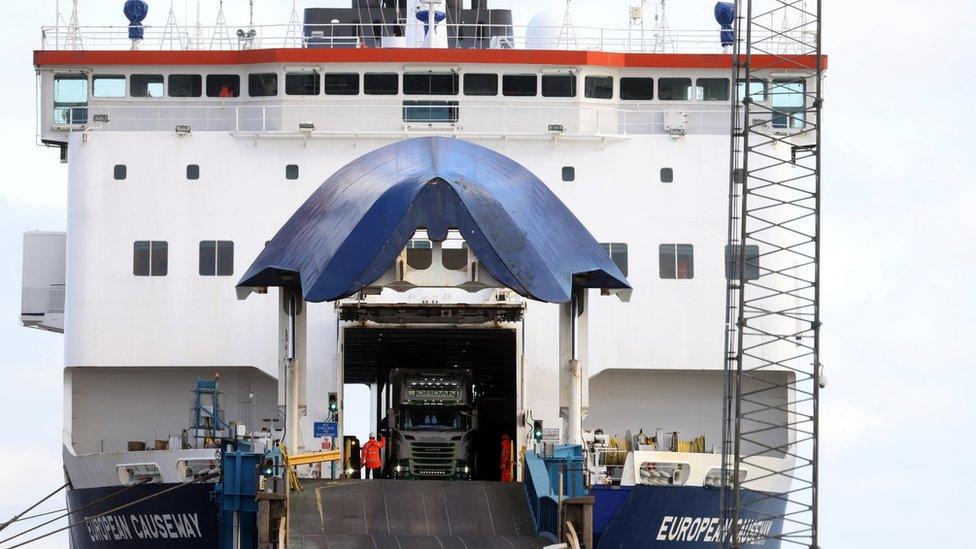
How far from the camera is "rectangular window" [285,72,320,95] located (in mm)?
37375

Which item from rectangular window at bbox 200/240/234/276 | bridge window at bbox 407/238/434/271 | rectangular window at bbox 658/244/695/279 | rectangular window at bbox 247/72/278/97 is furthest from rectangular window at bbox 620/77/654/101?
rectangular window at bbox 200/240/234/276

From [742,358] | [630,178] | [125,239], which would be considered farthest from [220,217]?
[742,358]

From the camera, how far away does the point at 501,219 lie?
86.5 feet

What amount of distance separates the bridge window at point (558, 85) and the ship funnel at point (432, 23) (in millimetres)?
2805

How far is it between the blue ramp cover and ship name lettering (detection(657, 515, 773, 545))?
459 centimetres

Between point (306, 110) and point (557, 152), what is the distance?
5.18 meters

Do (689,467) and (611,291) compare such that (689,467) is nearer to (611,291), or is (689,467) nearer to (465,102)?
(611,291)

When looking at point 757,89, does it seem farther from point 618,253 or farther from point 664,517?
point 664,517

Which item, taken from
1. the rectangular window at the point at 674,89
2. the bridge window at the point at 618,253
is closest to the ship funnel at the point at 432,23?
the rectangular window at the point at 674,89

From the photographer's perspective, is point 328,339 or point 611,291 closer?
point 611,291

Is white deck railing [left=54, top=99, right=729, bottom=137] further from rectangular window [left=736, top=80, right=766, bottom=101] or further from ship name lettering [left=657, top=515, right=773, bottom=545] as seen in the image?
ship name lettering [left=657, top=515, right=773, bottom=545]

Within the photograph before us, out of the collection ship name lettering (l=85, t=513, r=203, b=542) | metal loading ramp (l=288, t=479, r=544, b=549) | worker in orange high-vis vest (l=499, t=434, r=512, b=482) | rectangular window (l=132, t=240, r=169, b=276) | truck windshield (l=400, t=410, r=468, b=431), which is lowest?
ship name lettering (l=85, t=513, r=203, b=542)

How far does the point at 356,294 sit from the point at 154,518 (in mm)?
5058

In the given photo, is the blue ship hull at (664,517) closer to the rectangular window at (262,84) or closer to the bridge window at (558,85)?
the bridge window at (558,85)
